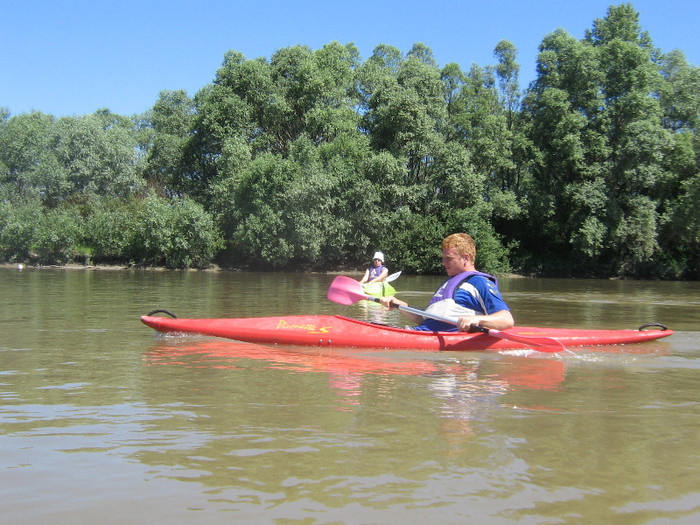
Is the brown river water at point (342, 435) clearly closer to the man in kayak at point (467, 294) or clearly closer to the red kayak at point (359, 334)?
the red kayak at point (359, 334)

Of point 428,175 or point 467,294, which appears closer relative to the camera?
point 467,294

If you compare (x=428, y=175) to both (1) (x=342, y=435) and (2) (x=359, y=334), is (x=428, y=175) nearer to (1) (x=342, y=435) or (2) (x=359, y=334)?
(2) (x=359, y=334)

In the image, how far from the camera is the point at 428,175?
3497cm

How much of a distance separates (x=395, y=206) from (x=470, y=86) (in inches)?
367

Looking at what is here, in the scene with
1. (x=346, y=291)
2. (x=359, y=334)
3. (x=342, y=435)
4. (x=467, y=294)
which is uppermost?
(x=467, y=294)

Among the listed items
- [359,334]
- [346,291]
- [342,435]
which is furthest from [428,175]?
[342,435]

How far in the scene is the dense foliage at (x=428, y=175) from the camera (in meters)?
32.0

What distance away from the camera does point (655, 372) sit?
6238 mm

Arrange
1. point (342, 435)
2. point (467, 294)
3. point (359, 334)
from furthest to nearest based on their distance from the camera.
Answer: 1. point (359, 334)
2. point (467, 294)
3. point (342, 435)

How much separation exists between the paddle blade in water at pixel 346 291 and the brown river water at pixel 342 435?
1.58 meters

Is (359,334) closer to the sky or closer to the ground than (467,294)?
closer to the ground

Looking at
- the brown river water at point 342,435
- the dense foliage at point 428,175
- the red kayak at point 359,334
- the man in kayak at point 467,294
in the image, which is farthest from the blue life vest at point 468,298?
the dense foliage at point 428,175

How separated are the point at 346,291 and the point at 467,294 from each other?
8.25 ft

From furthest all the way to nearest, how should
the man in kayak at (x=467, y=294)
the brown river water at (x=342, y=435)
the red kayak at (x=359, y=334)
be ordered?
the red kayak at (x=359, y=334) < the man in kayak at (x=467, y=294) < the brown river water at (x=342, y=435)
